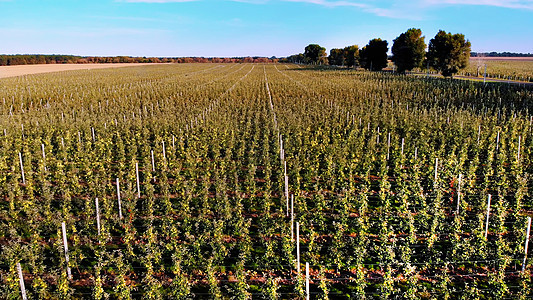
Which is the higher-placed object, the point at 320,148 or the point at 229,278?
the point at 320,148

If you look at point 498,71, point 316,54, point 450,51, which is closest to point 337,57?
point 316,54

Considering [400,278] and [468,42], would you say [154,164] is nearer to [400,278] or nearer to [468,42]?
[400,278]

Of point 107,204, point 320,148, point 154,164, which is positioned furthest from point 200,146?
point 107,204

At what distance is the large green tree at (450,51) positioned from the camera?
40.9 metres

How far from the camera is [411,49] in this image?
53.9 m

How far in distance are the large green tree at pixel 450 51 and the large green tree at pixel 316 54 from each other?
99.9 m

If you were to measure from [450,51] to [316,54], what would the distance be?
107m

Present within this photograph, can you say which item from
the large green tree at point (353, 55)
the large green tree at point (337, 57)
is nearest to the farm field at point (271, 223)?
the large green tree at point (353, 55)

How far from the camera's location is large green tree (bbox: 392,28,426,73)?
53.6 meters

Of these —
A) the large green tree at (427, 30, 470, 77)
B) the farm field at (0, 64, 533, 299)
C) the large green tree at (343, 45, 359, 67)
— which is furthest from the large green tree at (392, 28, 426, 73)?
the farm field at (0, 64, 533, 299)

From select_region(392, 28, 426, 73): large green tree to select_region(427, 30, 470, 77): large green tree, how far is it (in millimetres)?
9371

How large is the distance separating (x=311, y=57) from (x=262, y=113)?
130 m

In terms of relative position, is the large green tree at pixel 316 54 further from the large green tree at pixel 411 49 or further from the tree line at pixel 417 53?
the large green tree at pixel 411 49

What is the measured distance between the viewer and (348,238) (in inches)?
330
